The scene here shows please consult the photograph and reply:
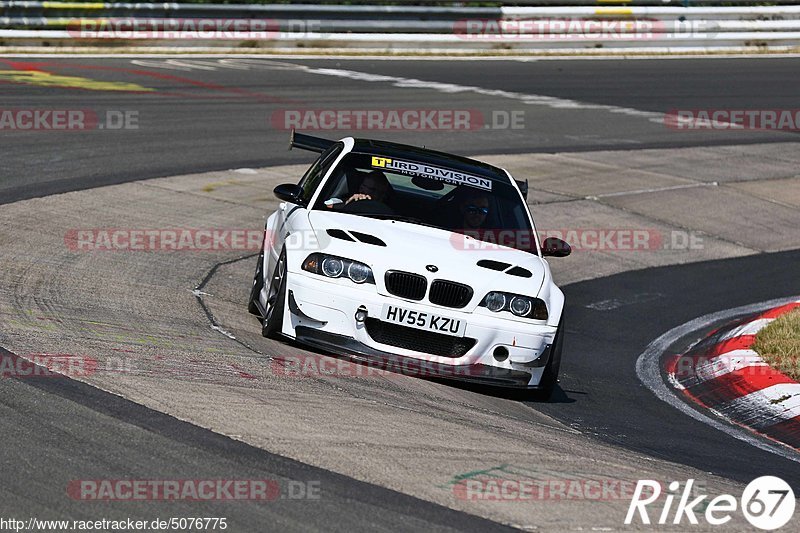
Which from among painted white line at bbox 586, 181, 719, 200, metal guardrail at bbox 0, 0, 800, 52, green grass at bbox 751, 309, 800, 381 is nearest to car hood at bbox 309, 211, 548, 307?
green grass at bbox 751, 309, 800, 381

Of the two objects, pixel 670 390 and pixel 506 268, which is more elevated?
pixel 506 268

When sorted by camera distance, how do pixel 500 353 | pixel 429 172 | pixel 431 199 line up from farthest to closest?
pixel 431 199, pixel 429 172, pixel 500 353

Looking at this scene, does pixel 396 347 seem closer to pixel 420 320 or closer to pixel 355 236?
pixel 420 320

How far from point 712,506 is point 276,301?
3.33m

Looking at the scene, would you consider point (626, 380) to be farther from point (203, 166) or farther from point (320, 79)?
point (320, 79)

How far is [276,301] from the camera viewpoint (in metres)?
7.96

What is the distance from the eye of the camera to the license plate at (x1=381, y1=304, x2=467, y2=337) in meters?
7.60

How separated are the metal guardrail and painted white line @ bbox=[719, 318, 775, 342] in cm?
1663

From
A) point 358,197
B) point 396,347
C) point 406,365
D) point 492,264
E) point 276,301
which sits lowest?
point 406,365

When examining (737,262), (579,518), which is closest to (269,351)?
(579,518)

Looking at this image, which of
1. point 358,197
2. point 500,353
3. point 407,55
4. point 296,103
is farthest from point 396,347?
point 407,55

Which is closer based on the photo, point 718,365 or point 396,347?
point 396,347

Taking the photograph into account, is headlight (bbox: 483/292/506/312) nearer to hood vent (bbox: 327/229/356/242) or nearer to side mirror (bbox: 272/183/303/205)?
hood vent (bbox: 327/229/356/242)

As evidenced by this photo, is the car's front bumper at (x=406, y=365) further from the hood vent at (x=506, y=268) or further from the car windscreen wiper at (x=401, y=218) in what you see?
the car windscreen wiper at (x=401, y=218)
